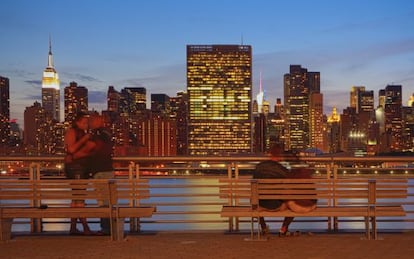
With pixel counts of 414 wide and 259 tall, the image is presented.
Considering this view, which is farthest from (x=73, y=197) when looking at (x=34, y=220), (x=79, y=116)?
(x=34, y=220)

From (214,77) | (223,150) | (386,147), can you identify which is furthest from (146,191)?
(214,77)

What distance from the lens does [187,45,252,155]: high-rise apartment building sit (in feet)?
443

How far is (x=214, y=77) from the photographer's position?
143000 mm

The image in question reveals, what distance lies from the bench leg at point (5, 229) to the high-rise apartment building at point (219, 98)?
406 feet

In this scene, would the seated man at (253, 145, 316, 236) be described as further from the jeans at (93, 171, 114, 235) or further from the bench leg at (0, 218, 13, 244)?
the bench leg at (0, 218, 13, 244)

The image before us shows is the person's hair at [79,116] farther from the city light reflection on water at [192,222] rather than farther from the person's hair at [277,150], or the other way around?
the person's hair at [277,150]

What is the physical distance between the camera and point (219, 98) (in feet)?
462

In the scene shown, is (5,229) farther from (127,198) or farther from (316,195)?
(316,195)

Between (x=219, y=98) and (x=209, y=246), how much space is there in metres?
134

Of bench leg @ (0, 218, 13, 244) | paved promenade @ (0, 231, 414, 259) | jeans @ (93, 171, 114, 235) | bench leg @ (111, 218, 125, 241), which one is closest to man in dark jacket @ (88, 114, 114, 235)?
jeans @ (93, 171, 114, 235)

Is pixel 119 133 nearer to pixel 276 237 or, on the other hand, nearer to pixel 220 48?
pixel 220 48

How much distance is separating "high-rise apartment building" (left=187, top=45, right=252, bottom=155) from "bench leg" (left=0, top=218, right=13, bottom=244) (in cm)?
12373

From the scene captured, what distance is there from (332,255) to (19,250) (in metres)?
3.64

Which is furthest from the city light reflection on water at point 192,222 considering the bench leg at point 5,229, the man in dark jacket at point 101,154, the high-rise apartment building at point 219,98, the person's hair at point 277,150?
the high-rise apartment building at point 219,98
